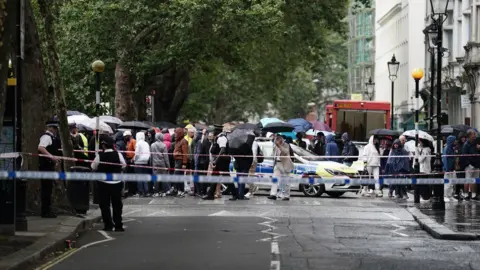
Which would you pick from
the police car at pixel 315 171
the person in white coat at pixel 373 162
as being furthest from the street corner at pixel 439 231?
the person in white coat at pixel 373 162

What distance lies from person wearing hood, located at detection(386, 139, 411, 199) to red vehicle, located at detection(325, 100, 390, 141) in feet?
51.1

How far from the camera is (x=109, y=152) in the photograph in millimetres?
20641

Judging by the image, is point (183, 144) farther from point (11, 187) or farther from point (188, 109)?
point (188, 109)

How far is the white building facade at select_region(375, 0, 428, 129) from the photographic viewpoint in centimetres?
8731

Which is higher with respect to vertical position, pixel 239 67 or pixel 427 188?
pixel 239 67

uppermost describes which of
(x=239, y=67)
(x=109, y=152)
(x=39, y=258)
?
(x=239, y=67)

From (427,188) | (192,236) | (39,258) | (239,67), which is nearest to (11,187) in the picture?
(39,258)

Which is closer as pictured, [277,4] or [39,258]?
[39,258]

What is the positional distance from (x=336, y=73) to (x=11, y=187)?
102 meters

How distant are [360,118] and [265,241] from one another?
3222 centimetres

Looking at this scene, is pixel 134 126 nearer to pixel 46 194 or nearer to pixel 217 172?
pixel 217 172

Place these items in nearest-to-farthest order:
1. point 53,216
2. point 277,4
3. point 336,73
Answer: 1. point 53,216
2. point 277,4
3. point 336,73

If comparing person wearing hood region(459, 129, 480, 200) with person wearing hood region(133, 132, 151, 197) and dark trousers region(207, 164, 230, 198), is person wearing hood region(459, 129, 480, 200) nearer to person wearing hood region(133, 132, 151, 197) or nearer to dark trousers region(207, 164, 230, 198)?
dark trousers region(207, 164, 230, 198)

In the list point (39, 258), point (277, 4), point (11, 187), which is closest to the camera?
point (39, 258)
